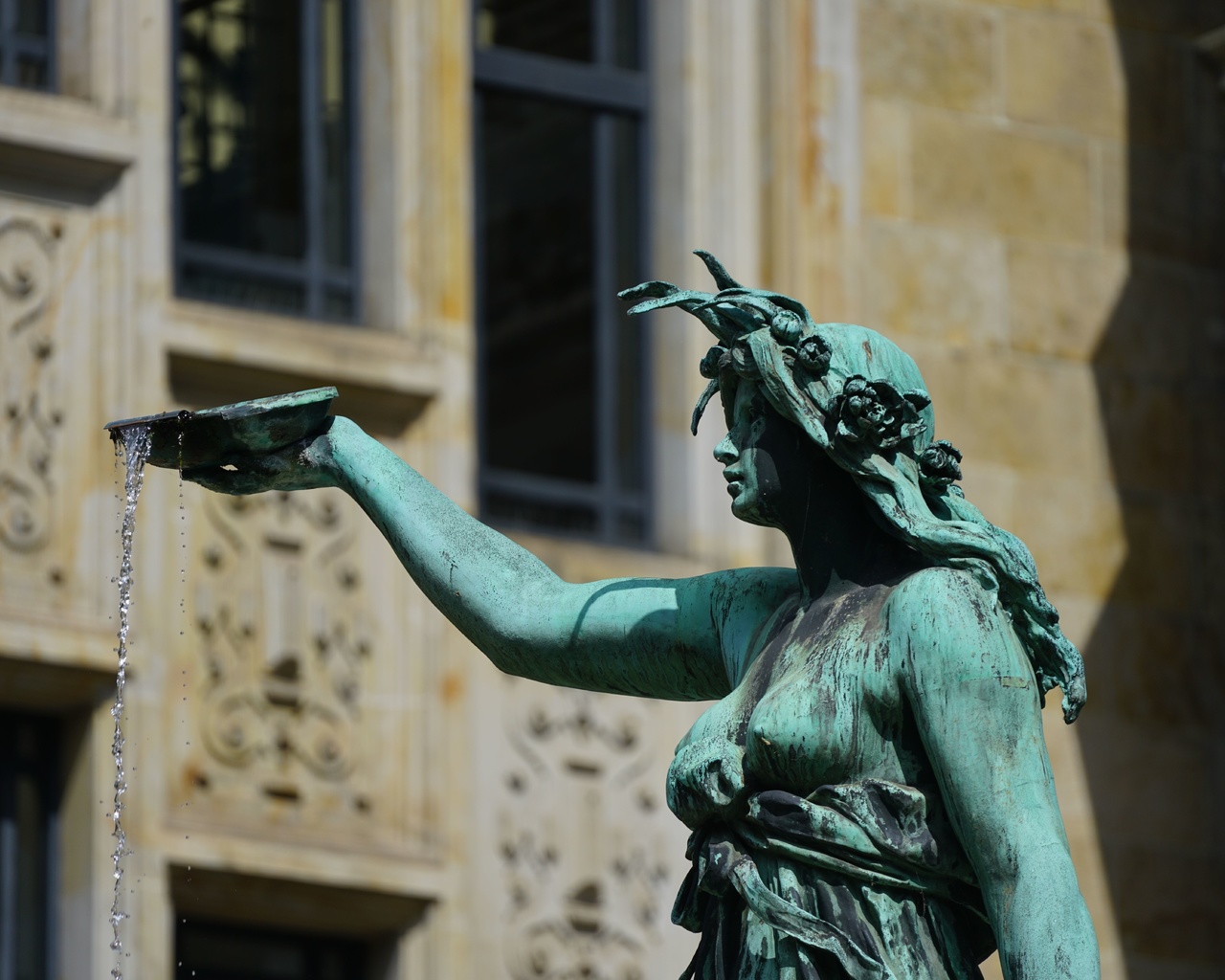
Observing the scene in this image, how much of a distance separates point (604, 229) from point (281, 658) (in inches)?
108

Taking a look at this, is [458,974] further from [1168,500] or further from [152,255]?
[1168,500]

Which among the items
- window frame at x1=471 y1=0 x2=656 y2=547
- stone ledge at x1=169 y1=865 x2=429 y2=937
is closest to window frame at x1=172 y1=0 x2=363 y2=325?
window frame at x1=471 y1=0 x2=656 y2=547

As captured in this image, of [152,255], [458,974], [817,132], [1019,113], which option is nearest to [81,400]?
[152,255]

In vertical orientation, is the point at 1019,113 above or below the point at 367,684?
above

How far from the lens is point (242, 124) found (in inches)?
639

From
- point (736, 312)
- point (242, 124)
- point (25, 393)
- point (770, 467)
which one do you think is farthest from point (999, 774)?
point (242, 124)

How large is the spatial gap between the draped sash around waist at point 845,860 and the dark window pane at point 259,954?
890 cm

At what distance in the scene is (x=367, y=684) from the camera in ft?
49.6

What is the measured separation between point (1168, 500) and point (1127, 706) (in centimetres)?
93

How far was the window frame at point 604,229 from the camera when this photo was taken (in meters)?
16.5

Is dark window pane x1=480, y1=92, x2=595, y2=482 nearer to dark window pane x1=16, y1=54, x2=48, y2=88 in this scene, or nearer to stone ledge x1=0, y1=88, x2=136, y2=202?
dark window pane x1=16, y1=54, x2=48, y2=88

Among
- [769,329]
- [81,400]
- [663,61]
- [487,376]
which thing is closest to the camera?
[769,329]

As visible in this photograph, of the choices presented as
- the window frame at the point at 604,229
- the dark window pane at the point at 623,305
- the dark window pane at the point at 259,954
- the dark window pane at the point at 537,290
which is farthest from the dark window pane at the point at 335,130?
the dark window pane at the point at 537,290

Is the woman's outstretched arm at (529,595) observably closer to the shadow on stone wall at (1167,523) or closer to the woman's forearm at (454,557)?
the woman's forearm at (454,557)
